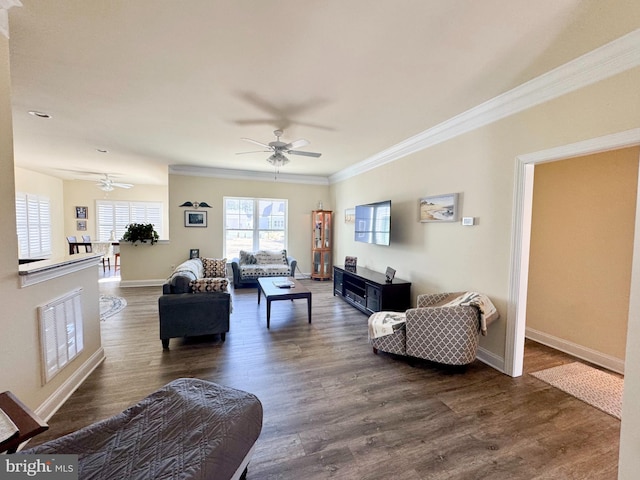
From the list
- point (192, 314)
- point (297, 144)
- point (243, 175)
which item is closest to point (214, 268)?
point (192, 314)

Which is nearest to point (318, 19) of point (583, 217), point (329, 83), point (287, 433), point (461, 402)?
point (329, 83)

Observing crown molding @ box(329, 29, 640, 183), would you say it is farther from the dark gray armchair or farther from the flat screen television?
the dark gray armchair

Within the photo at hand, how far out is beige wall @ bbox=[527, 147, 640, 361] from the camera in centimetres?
280

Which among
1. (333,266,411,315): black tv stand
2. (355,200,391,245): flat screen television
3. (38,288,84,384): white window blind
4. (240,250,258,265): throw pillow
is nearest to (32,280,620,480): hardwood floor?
(38,288,84,384): white window blind

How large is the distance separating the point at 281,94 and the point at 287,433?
3.01 m

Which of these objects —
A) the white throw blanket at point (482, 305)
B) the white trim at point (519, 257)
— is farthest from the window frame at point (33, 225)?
the white trim at point (519, 257)

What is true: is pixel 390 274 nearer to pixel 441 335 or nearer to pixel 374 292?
pixel 374 292

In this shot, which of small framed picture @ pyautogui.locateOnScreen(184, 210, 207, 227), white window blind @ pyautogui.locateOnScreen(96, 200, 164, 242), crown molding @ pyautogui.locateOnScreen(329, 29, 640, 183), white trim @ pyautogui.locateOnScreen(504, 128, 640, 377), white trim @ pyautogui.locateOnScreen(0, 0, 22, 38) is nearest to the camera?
white trim @ pyautogui.locateOnScreen(0, 0, 22, 38)

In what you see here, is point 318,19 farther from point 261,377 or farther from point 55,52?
point 261,377

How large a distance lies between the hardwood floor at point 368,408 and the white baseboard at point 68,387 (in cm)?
6

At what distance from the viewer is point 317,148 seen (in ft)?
15.1

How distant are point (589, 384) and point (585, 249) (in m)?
1.48

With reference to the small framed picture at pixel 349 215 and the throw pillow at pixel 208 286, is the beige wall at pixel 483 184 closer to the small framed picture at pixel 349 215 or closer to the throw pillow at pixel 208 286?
the small framed picture at pixel 349 215

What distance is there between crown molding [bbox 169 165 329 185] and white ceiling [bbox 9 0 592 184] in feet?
8.05
